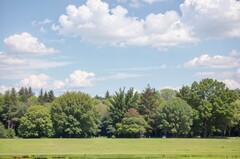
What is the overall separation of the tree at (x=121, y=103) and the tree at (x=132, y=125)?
5188 millimetres

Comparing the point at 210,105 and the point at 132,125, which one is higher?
the point at 210,105

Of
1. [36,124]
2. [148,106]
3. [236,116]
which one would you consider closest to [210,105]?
[236,116]

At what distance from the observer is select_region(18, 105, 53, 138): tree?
97.4 metres

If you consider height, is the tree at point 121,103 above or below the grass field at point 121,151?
above

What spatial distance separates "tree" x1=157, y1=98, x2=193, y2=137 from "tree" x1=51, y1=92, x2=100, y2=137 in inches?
723

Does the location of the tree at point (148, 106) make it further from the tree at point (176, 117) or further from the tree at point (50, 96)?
the tree at point (50, 96)

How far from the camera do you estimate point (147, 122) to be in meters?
104

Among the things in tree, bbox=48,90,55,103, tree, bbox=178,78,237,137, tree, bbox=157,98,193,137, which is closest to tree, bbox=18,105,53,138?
tree, bbox=157,98,193,137

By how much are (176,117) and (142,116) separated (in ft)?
35.7

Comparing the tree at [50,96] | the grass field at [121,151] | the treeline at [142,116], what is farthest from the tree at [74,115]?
the tree at [50,96]

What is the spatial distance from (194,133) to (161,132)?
9.31 m

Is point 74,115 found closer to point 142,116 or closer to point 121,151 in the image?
point 142,116

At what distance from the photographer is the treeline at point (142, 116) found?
319 feet

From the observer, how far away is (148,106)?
106 metres
